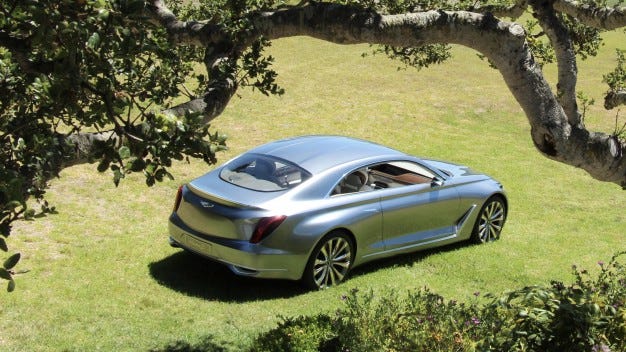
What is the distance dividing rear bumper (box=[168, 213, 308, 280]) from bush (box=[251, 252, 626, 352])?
67.0 inches

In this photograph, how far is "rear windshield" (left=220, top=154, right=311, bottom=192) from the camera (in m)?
9.06

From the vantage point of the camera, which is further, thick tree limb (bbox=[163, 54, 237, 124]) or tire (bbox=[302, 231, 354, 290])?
tire (bbox=[302, 231, 354, 290])

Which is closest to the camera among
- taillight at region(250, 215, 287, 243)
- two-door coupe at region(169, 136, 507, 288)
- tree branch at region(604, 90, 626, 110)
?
tree branch at region(604, 90, 626, 110)

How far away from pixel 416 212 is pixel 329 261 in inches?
64.6

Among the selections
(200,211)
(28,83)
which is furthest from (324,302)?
(28,83)

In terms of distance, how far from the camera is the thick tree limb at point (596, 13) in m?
6.46

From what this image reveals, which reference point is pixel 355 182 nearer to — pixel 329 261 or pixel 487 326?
pixel 329 261

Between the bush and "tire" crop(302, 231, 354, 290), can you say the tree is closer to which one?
the bush

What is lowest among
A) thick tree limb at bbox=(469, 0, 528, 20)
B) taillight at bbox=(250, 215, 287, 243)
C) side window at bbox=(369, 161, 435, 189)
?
taillight at bbox=(250, 215, 287, 243)

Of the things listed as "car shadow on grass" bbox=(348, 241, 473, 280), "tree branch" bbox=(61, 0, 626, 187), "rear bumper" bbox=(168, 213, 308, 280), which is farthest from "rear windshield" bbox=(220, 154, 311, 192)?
"tree branch" bbox=(61, 0, 626, 187)

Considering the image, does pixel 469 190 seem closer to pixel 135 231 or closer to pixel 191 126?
pixel 135 231

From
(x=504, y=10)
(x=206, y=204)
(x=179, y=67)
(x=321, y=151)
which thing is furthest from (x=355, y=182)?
(x=179, y=67)

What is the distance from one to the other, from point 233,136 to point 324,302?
8774 mm

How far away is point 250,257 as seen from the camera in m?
8.43
